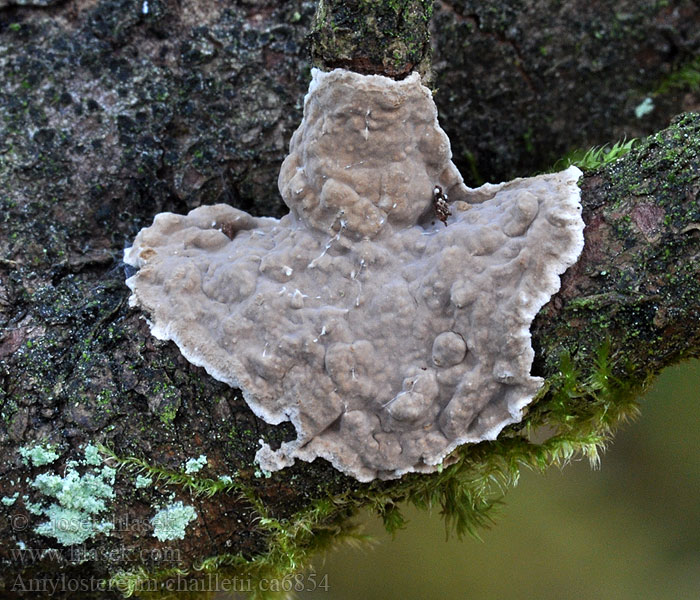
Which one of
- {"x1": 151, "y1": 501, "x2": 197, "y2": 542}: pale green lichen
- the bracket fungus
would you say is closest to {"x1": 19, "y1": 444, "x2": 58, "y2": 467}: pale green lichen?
{"x1": 151, "y1": 501, "x2": 197, "y2": 542}: pale green lichen

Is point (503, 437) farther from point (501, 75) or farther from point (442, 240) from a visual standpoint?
point (501, 75)

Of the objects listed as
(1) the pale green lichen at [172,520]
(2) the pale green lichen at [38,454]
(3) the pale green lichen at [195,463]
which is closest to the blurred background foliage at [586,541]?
(1) the pale green lichen at [172,520]

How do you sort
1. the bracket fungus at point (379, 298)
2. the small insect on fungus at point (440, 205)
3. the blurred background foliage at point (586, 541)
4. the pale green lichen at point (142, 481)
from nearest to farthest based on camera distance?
the bracket fungus at point (379, 298)
the pale green lichen at point (142, 481)
the small insect on fungus at point (440, 205)
the blurred background foliage at point (586, 541)

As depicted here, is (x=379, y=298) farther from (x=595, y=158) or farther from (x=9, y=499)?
(x=9, y=499)

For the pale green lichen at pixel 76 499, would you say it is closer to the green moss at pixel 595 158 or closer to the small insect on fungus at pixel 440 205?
the small insect on fungus at pixel 440 205

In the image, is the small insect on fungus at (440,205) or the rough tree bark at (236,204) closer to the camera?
the rough tree bark at (236,204)

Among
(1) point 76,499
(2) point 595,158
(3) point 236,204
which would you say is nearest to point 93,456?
(1) point 76,499

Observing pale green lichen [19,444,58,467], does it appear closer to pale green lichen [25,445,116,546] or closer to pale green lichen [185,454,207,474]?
pale green lichen [25,445,116,546]
